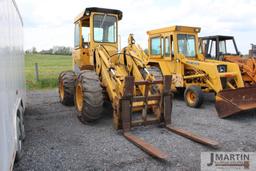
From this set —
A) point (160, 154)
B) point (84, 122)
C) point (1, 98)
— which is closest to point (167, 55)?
point (84, 122)

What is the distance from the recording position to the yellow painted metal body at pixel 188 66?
8656mm

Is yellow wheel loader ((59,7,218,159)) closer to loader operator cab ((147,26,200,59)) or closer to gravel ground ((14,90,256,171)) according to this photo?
gravel ground ((14,90,256,171))

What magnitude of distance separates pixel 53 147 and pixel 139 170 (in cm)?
185

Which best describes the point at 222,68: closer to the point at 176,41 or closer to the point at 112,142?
the point at 176,41

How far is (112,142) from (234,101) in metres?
3.84

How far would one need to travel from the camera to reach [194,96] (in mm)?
8703

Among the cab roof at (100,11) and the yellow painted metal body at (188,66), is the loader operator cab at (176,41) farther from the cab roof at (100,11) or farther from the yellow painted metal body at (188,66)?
the cab roof at (100,11)

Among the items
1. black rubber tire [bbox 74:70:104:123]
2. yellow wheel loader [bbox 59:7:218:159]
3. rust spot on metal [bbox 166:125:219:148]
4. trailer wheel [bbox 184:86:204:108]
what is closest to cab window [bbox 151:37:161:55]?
trailer wheel [bbox 184:86:204:108]

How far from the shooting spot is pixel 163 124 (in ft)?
20.7

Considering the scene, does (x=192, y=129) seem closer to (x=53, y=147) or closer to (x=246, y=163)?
(x=246, y=163)

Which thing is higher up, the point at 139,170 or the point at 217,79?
the point at 217,79

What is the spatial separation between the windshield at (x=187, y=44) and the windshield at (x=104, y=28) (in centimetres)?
297

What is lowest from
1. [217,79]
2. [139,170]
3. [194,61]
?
[139,170]

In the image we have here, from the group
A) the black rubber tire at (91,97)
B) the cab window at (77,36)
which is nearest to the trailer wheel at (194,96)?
the black rubber tire at (91,97)
